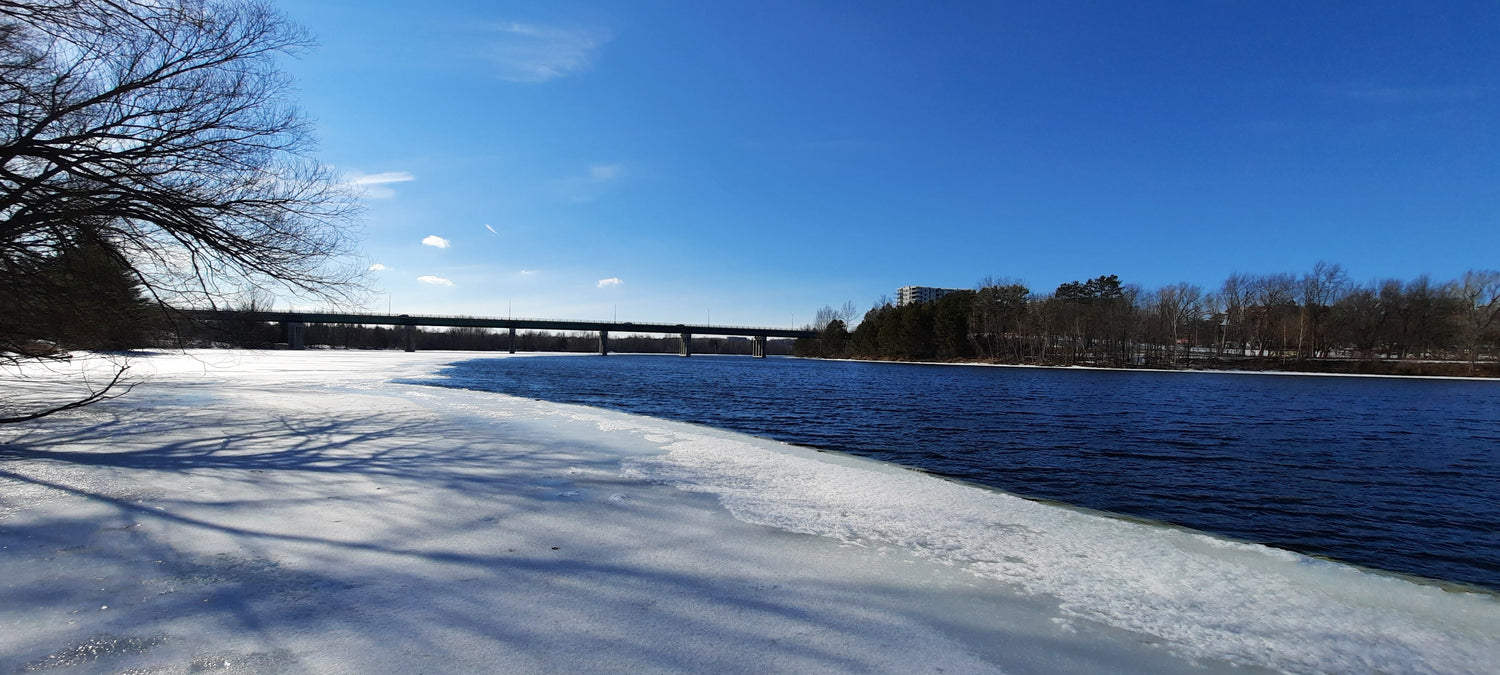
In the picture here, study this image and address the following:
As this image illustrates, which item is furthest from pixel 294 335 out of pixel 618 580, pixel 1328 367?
pixel 1328 367

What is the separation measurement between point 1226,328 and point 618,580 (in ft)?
344

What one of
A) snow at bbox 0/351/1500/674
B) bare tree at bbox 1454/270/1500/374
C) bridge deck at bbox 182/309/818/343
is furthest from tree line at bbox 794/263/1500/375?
snow at bbox 0/351/1500/674

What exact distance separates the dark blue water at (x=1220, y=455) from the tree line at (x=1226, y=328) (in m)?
51.9

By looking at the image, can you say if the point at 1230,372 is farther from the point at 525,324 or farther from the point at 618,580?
the point at 525,324

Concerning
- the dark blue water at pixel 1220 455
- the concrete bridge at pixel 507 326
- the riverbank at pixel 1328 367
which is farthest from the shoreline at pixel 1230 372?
the concrete bridge at pixel 507 326

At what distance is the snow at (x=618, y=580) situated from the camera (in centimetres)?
313

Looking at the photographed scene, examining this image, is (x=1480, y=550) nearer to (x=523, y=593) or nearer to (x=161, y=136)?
(x=523, y=593)

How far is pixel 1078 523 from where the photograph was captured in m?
6.65

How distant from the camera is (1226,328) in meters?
84.8

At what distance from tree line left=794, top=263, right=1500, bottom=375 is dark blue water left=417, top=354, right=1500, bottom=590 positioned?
170 feet

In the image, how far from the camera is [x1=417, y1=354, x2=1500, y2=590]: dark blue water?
26.0 ft

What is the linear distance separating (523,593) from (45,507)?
4.65 meters

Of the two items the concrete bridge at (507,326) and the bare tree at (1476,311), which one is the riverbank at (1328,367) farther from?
the concrete bridge at (507,326)

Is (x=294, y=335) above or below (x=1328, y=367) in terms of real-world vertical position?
above
